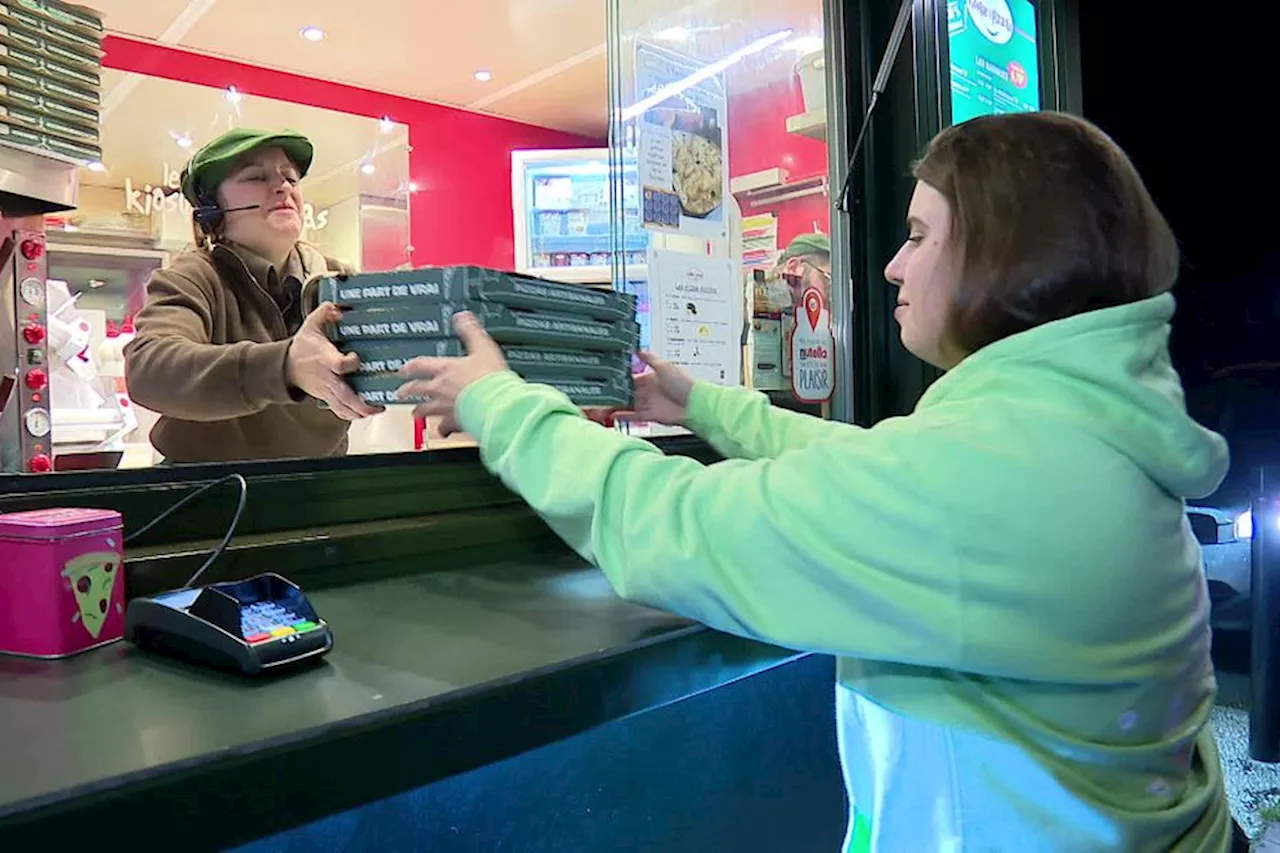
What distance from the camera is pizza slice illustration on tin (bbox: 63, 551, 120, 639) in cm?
74

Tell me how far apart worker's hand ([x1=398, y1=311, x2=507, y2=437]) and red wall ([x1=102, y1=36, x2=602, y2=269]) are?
12.4 feet

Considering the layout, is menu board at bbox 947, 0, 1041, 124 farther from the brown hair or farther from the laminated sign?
the brown hair

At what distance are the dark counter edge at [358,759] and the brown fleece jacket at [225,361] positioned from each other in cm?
51

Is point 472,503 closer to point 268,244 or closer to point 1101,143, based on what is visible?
point 268,244

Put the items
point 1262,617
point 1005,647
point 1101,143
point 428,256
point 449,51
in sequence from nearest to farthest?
point 1005,647 → point 1101,143 → point 1262,617 → point 449,51 → point 428,256

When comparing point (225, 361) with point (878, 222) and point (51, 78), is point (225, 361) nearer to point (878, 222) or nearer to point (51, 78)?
point (51, 78)

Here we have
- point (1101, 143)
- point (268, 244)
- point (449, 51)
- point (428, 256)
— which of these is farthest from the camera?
point (428, 256)

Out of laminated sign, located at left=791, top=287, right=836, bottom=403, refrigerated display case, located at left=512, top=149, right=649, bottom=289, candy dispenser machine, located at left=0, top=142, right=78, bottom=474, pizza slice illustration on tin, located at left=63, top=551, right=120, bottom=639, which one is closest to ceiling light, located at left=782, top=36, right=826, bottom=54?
laminated sign, located at left=791, top=287, right=836, bottom=403

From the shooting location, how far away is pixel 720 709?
4.08 ft

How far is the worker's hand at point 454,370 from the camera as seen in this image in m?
0.80

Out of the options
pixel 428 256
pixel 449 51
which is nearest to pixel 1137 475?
pixel 449 51

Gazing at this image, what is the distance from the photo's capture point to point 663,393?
1.17 m

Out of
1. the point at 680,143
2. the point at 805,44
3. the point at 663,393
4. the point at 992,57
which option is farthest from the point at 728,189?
the point at 992,57

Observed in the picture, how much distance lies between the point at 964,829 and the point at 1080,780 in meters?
0.09
